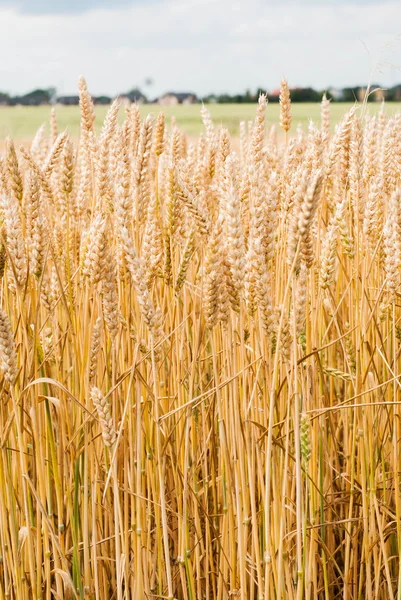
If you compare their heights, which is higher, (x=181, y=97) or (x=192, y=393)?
(x=181, y=97)

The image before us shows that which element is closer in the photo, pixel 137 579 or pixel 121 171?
pixel 137 579

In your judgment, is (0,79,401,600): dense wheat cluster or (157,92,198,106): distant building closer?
(0,79,401,600): dense wheat cluster

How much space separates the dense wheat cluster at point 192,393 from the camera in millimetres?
1401

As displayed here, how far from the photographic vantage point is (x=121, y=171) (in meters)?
1.87

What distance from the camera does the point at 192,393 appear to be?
156cm

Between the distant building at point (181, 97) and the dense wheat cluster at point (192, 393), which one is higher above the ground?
the distant building at point (181, 97)

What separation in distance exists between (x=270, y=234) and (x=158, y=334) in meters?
0.31

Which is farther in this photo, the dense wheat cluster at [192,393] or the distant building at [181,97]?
the distant building at [181,97]

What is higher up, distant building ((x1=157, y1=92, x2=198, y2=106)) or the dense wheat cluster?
distant building ((x1=157, y1=92, x2=198, y2=106))

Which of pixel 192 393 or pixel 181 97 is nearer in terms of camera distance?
pixel 192 393

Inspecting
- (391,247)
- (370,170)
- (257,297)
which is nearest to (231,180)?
(257,297)

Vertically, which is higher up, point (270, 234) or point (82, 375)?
point (270, 234)

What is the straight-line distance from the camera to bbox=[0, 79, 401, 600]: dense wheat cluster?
140 centimetres

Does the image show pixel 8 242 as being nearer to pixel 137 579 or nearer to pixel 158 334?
pixel 158 334
